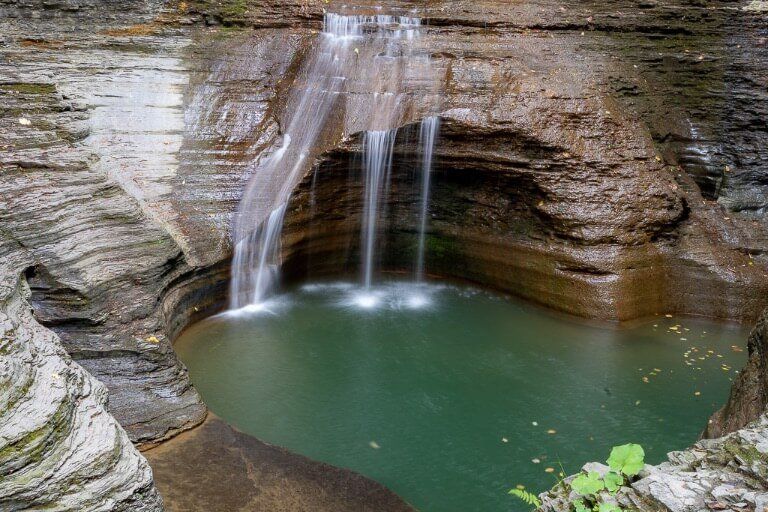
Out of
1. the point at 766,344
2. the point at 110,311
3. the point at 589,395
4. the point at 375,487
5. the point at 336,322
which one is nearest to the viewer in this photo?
the point at 766,344

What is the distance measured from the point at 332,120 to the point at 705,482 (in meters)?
7.19

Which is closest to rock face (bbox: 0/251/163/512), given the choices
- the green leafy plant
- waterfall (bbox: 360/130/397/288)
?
the green leafy plant

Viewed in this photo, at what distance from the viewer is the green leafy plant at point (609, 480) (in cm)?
335

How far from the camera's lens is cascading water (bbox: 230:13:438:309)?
8.85 m

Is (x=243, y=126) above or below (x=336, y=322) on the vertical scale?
above

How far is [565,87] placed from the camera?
962cm

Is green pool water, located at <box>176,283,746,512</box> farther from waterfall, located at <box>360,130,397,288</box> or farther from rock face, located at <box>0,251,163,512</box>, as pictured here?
rock face, located at <box>0,251,163,512</box>

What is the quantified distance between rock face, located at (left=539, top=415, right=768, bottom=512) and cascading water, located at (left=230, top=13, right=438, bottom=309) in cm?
602

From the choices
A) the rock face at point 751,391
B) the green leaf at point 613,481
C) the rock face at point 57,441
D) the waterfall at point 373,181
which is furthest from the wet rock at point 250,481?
the waterfall at point 373,181

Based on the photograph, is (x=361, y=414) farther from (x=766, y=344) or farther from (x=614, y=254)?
(x=614, y=254)

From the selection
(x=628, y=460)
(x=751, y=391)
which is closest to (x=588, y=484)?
(x=628, y=460)

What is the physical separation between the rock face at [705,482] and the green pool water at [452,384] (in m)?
2.16

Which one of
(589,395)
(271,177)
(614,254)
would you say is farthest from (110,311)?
(614,254)

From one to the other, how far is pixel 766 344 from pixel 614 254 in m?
4.00
